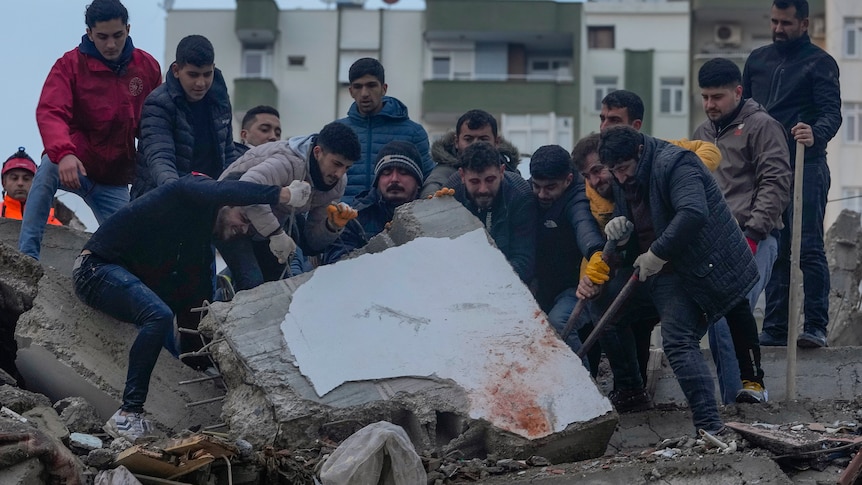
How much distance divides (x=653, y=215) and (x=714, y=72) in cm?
143

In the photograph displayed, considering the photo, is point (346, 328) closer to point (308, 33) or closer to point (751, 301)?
point (751, 301)

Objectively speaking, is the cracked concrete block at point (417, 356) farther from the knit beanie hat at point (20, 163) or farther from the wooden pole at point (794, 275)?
the knit beanie hat at point (20, 163)

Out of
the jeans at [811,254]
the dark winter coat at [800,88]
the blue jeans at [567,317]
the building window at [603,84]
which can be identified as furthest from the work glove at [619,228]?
the building window at [603,84]

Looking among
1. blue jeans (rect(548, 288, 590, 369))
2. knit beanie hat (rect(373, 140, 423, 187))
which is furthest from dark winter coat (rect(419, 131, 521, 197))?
blue jeans (rect(548, 288, 590, 369))

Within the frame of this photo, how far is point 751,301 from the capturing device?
873cm

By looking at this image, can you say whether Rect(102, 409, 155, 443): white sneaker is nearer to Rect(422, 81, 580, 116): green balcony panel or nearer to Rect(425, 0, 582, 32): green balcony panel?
Rect(422, 81, 580, 116): green balcony panel

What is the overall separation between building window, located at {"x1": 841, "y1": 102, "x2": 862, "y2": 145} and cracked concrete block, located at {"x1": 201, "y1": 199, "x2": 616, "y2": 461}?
2216 centimetres

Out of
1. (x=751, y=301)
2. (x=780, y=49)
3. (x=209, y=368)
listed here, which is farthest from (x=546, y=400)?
(x=780, y=49)

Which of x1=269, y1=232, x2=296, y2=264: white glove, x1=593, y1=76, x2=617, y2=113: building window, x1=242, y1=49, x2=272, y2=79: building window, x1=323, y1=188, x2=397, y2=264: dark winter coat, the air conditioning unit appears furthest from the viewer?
x1=242, y1=49, x2=272, y2=79: building window

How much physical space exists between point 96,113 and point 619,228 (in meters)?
3.32

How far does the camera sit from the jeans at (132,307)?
7.55 m

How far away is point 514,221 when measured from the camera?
8781mm

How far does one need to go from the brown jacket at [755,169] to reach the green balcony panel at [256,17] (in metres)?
22.3

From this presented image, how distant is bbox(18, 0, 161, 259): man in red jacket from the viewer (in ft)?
28.1
